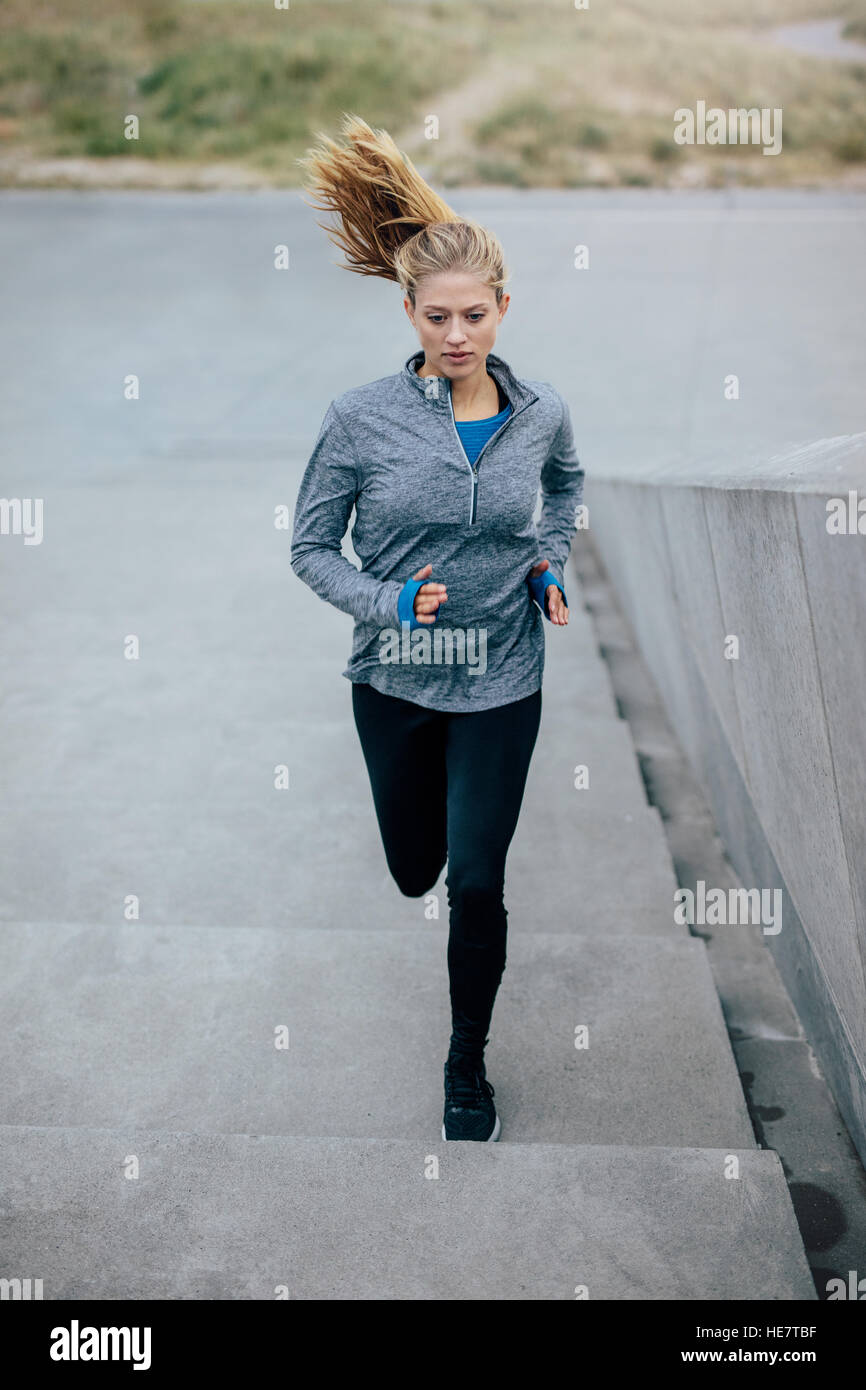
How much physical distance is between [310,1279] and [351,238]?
2.00 meters

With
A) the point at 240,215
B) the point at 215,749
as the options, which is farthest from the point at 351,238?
the point at 240,215

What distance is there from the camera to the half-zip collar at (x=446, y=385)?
2299mm

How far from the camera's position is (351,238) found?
8.11ft

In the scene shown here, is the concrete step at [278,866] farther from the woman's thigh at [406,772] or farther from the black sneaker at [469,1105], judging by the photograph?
the black sneaker at [469,1105]

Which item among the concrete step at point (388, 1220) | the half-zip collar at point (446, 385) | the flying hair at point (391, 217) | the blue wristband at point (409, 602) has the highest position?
the flying hair at point (391, 217)

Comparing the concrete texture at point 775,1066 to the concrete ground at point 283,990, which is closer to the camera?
the concrete ground at point 283,990

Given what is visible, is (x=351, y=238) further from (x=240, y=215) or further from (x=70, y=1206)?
(x=240, y=215)

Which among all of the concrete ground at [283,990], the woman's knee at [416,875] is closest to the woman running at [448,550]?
the woman's knee at [416,875]

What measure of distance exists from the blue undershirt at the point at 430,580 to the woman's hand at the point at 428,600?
2 cm

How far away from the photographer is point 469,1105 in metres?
2.35

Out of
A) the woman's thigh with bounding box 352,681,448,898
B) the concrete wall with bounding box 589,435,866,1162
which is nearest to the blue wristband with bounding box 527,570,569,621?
the woman's thigh with bounding box 352,681,448,898

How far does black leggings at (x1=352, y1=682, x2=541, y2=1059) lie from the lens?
2283 millimetres

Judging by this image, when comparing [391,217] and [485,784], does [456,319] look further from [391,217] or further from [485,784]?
[485,784]

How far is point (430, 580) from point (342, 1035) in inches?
42.3
